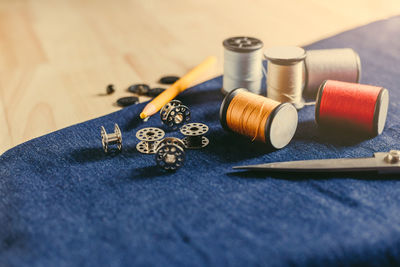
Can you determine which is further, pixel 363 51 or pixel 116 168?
pixel 363 51

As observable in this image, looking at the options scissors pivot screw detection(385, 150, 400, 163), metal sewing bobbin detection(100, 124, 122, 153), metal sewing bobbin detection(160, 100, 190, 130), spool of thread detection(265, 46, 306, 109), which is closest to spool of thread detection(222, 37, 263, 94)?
spool of thread detection(265, 46, 306, 109)

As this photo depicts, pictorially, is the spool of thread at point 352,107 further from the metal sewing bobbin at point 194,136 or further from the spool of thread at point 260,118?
the metal sewing bobbin at point 194,136

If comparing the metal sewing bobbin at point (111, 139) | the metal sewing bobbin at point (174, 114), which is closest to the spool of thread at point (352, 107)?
the metal sewing bobbin at point (174, 114)

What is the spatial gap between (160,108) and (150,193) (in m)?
0.63

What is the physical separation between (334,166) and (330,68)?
70cm

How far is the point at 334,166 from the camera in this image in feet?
4.85

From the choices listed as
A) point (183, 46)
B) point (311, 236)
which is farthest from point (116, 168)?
point (183, 46)

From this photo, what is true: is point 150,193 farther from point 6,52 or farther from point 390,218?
point 6,52

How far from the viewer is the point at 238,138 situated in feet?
5.76

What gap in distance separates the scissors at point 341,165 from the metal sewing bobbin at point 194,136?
0.23 m

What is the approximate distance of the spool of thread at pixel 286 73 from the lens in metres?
1.91

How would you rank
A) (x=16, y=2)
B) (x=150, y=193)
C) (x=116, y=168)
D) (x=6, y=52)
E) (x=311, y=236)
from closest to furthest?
(x=311, y=236), (x=150, y=193), (x=116, y=168), (x=6, y=52), (x=16, y=2)

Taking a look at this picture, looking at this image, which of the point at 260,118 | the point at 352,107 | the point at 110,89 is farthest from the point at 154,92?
the point at 352,107

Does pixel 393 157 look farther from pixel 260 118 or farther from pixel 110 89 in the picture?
pixel 110 89
